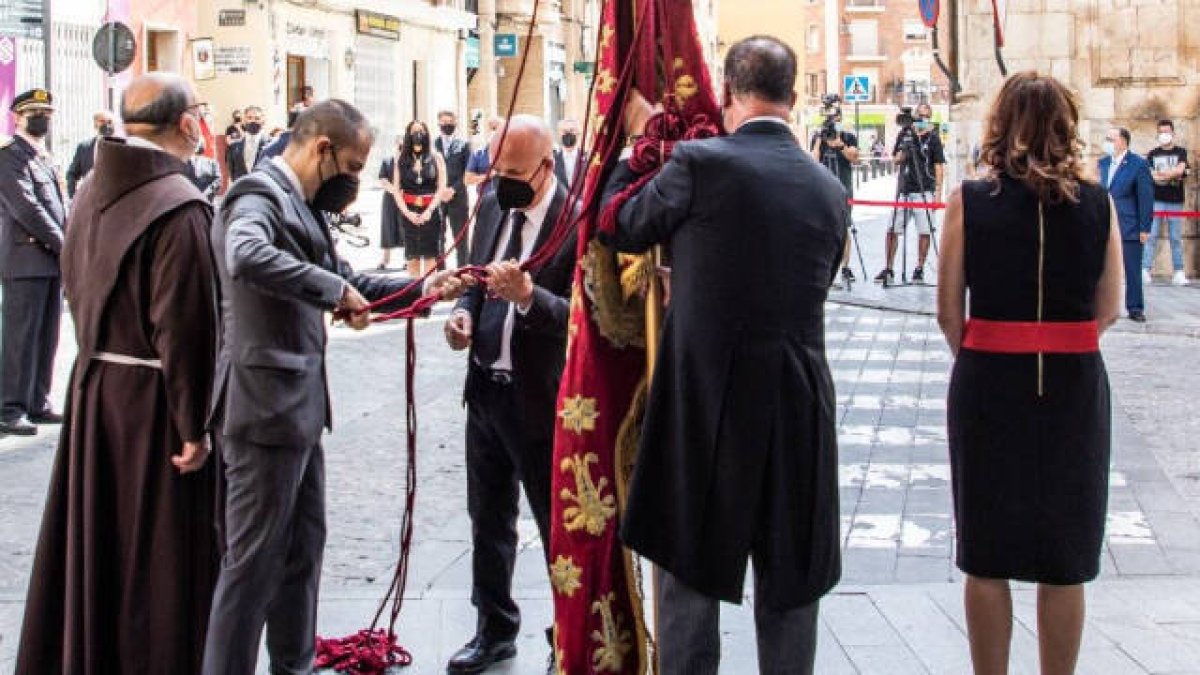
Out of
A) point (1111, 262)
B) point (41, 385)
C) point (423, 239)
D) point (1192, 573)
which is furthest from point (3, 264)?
point (423, 239)

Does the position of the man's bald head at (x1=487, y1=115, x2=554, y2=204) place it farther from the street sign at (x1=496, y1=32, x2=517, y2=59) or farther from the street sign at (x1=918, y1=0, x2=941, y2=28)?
the street sign at (x1=496, y1=32, x2=517, y2=59)

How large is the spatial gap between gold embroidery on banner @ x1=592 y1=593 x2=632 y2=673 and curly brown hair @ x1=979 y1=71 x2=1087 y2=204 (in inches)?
61.0

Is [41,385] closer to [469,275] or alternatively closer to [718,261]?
[469,275]

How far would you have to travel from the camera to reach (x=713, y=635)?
4.62 meters

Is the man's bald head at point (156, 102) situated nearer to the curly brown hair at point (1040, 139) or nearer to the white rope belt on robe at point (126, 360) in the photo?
the white rope belt on robe at point (126, 360)

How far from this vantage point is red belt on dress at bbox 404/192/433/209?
813 inches

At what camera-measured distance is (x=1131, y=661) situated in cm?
585

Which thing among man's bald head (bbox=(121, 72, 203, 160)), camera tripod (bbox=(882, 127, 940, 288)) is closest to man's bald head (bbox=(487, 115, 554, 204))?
man's bald head (bbox=(121, 72, 203, 160))

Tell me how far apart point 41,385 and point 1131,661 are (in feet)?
24.4

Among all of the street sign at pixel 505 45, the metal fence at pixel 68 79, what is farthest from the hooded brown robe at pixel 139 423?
the street sign at pixel 505 45

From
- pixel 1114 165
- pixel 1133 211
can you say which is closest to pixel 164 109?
pixel 1133 211

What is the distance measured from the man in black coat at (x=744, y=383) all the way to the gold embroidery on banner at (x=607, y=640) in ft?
1.30

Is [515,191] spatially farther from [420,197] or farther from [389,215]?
[389,215]

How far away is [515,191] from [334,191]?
2.23ft
